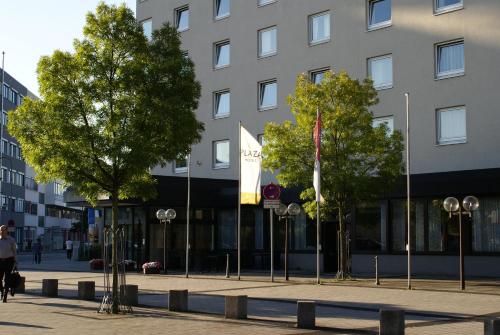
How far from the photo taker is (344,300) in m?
17.5

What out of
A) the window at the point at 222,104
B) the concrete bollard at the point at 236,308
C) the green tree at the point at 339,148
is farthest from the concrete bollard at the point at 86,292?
the window at the point at 222,104

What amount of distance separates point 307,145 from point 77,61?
11.4 meters

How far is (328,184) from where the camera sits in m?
24.6

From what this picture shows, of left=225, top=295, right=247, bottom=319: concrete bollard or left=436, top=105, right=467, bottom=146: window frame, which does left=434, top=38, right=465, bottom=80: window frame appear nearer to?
left=436, top=105, right=467, bottom=146: window frame

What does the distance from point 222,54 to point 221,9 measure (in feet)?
8.86

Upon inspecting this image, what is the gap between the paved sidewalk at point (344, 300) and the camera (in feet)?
43.1

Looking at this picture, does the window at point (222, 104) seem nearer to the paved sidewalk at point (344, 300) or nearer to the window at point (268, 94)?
the window at point (268, 94)

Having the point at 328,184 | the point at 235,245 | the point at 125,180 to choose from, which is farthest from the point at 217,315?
the point at 235,245

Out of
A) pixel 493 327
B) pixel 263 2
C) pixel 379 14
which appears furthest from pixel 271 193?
pixel 263 2

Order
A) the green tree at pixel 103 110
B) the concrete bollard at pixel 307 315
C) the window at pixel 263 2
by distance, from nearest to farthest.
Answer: the concrete bollard at pixel 307 315 → the green tree at pixel 103 110 → the window at pixel 263 2

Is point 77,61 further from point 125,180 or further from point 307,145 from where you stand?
point 307,145

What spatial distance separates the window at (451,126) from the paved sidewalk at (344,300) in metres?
7.34

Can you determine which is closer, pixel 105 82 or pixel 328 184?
pixel 105 82

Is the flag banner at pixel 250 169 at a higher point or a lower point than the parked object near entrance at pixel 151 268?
higher
